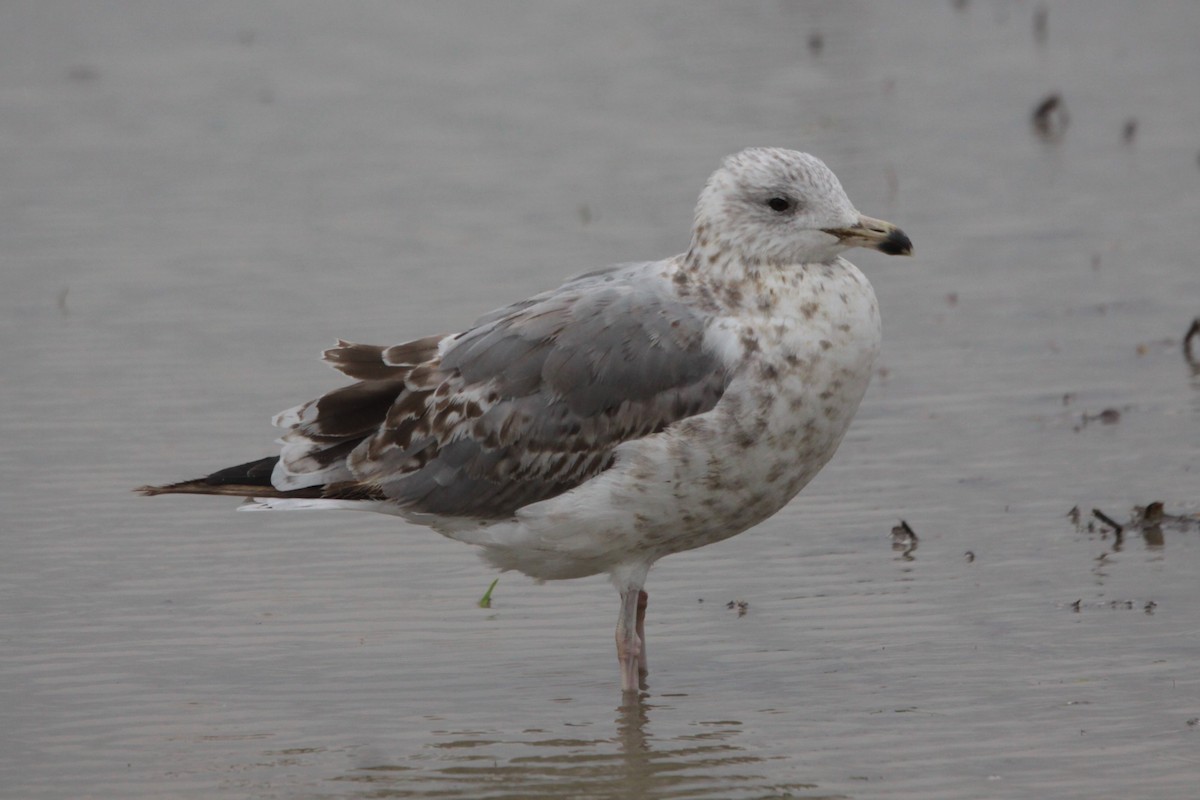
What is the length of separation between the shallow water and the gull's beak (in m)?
1.29

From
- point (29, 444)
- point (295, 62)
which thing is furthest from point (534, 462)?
point (295, 62)

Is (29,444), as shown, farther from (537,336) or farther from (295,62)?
(295,62)

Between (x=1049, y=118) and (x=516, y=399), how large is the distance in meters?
7.89

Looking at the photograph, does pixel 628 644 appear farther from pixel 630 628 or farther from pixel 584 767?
pixel 584 767

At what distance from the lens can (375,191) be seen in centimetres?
1262

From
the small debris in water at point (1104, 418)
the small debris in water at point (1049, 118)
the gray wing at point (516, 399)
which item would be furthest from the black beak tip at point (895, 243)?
the small debris in water at point (1049, 118)

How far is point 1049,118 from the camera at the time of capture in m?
13.6

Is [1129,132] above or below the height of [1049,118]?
below

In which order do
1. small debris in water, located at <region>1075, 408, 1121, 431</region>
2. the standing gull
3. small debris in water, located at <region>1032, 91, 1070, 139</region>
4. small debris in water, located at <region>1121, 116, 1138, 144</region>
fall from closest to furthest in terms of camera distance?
the standing gull, small debris in water, located at <region>1075, 408, 1121, 431</region>, small debris in water, located at <region>1121, 116, 1138, 144</region>, small debris in water, located at <region>1032, 91, 1070, 139</region>

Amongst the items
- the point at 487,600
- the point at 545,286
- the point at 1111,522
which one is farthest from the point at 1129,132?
the point at 487,600

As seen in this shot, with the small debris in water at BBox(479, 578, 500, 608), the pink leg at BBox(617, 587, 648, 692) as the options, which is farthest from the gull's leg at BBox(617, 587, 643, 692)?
the small debris in water at BBox(479, 578, 500, 608)

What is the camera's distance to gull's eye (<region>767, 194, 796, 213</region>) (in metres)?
6.57

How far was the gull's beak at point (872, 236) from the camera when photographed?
6.53m

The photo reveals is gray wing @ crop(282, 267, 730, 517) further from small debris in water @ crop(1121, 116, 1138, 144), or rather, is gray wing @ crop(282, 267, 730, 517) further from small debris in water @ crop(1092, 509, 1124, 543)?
small debris in water @ crop(1121, 116, 1138, 144)
